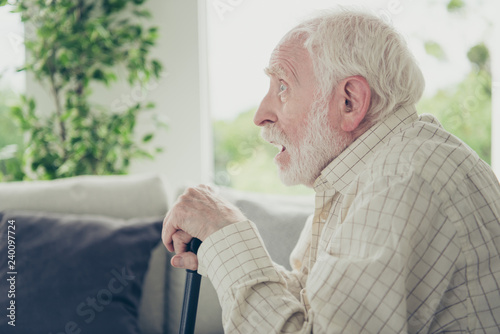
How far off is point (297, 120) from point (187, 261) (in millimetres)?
405

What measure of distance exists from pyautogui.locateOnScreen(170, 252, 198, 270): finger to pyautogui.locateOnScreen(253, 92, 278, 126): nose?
352 mm

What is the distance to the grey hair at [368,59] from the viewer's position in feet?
3.27

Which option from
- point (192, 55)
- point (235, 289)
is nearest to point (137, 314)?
point (235, 289)

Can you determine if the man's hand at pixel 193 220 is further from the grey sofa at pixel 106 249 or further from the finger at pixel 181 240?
the grey sofa at pixel 106 249

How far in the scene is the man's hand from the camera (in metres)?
1.00

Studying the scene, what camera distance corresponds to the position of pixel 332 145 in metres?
1.06

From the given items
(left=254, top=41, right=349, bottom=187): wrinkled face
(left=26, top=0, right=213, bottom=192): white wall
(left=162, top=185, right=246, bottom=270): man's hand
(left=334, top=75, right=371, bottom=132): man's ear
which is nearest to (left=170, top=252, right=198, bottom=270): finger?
(left=162, top=185, right=246, bottom=270): man's hand

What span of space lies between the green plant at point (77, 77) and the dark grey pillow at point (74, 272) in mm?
879

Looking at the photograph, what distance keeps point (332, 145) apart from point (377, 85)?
16 centimetres

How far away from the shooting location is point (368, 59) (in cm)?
99

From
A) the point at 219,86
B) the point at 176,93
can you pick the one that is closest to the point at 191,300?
the point at 176,93

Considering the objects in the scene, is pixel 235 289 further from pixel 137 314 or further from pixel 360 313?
pixel 137 314

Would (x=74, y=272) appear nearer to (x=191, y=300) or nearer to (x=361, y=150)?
(x=191, y=300)

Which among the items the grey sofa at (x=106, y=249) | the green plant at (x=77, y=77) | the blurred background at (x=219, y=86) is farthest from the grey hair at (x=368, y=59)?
the green plant at (x=77, y=77)
